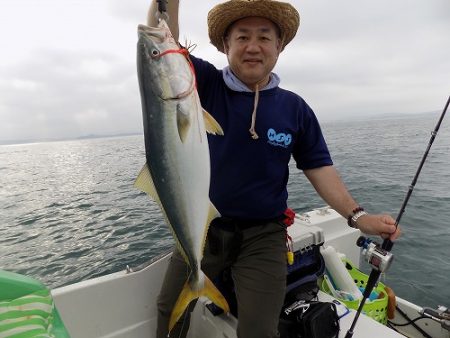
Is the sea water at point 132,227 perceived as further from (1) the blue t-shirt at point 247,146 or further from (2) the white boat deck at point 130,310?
(1) the blue t-shirt at point 247,146

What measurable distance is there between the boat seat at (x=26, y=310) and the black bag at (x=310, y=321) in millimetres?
1821

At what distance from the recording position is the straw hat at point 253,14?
252 cm

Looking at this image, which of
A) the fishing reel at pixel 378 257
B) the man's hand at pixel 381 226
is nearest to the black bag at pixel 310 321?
the fishing reel at pixel 378 257

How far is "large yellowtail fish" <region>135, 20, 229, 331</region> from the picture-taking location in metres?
1.93

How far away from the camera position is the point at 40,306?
5.75 ft

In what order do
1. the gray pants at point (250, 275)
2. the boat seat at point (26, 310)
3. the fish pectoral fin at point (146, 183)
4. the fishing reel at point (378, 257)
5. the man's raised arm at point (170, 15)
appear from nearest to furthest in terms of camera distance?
the boat seat at point (26, 310)
the fish pectoral fin at point (146, 183)
the man's raised arm at point (170, 15)
the gray pants at point (250, 275)
the fishing reel at point (378, 257)

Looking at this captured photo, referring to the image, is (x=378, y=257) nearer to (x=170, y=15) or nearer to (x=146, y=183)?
(x=146, y=183)

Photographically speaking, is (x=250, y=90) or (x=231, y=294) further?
(x=231, y=294)

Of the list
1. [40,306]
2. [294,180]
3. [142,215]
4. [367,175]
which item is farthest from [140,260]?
[367,175]

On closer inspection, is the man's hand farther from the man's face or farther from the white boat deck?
the man's face

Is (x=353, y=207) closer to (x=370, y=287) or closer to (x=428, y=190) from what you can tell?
(x=370, y=287)

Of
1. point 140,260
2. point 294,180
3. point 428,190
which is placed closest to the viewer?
point 140,260

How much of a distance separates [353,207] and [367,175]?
1472 centimetres

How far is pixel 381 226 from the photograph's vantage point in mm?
2514
